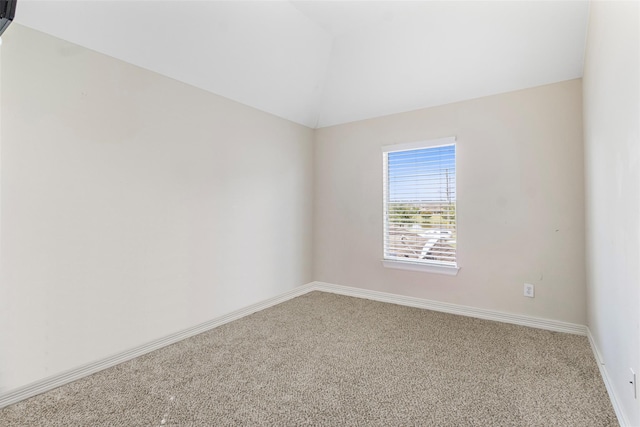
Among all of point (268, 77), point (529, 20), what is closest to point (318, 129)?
point (268, 77)

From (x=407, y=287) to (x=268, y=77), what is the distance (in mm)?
2689

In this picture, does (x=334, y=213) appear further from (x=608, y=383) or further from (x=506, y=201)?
(x=608, y=383)

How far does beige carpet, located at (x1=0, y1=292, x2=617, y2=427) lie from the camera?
1.61m

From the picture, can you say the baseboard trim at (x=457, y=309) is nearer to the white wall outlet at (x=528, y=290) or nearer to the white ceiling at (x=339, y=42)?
the white wall outlet at (x=528, y=290)

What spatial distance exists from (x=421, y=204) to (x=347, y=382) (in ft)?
7.02

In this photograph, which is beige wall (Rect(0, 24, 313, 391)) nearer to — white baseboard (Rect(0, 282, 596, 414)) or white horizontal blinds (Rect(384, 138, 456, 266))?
white baseboard (Rect(0, 282, 596, 414))

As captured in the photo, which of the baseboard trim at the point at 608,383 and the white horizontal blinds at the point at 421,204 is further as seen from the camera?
the white horizontal blinds at the point at 421,204

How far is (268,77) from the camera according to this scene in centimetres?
305

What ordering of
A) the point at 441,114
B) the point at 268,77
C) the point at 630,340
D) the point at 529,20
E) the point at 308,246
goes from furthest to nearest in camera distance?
1. the point at 308,246
2. the point at 441,114
3. the point at 268,77
4. the point at 529,20
5. the point at 630,340

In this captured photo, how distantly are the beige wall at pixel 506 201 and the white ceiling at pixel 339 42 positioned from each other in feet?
0.77

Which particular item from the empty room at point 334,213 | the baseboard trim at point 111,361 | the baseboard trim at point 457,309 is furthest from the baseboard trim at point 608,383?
the baseboard trim at point 111,361

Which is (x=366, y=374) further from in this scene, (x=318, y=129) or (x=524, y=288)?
(x=318, y=129)

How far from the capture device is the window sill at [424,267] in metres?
3.21

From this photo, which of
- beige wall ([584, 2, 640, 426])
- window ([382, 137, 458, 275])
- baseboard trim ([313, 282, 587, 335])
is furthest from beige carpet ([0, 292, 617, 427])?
window ([382, 137, 458, 275])
